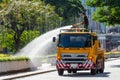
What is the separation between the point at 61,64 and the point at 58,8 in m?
80.3

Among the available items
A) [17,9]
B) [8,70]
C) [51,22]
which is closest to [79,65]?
[8,70]

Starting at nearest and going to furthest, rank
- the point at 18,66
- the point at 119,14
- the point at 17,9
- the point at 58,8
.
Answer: the point at 18,66
the point at 119,14
the point at 17,9
the point at 58,8

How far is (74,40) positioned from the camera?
32531mm

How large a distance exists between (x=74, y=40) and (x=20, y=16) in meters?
33.3

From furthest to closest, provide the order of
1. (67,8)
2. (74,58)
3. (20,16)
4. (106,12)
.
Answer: (67,8)
(20,16)
(106,12)
(74,58)

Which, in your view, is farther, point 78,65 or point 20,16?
point 20,16

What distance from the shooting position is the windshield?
107 feet

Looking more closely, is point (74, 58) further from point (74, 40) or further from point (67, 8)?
point (67, 8)

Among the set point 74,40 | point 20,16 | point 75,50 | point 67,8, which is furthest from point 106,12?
point 67,8

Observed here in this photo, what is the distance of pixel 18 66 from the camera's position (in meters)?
36.4

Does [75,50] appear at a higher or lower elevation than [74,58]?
higher

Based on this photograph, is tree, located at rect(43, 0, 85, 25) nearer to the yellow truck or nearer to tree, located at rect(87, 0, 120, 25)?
tree, located at rect(87, 0, 120, 25)

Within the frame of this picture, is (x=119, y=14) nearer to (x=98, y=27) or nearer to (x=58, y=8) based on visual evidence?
(x=58, y=8)

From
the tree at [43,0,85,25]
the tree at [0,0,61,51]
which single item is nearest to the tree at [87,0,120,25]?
the tree at [0,0,61,51]
